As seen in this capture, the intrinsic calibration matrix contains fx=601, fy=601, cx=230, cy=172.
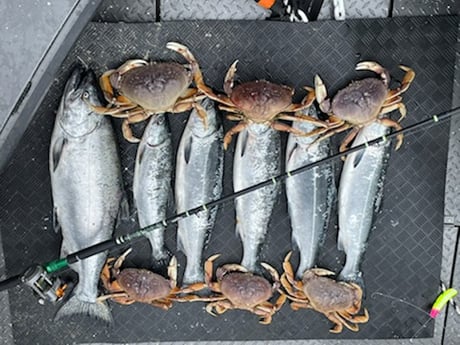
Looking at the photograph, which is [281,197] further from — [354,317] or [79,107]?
[79,107]

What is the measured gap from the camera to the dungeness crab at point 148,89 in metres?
2.44

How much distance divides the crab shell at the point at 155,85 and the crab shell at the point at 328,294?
1.04 meters

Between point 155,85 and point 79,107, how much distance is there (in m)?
0.34

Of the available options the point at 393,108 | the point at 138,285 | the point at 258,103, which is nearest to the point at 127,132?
the point at 258,103

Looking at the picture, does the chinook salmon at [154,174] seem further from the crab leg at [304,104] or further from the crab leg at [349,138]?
the crab leg at [349,138]

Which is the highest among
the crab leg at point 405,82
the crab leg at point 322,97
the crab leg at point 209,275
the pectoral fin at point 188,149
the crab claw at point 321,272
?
the pectoral fin at point 188,149

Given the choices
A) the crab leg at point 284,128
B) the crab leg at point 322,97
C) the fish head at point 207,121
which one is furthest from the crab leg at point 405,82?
the fish head at point 207,121

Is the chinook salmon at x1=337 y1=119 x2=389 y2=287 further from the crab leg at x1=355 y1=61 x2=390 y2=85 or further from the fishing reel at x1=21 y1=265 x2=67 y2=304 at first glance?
the fishing reel at x1=21 y1=265 x2=67 y2=304

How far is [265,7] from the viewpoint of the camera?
261cm

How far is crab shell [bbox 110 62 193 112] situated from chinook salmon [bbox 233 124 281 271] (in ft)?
1.17

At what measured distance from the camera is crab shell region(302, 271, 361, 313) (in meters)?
2.71

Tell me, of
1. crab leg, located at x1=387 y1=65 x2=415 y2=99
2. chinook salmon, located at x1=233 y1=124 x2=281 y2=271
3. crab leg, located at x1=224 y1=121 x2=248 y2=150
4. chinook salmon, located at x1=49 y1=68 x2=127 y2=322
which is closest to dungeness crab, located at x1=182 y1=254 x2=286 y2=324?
chinook salmon, located at x1=233 y1=124 x2=281 y2=271

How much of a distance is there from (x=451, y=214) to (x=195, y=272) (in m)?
1.27

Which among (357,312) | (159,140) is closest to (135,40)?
(159,140)
